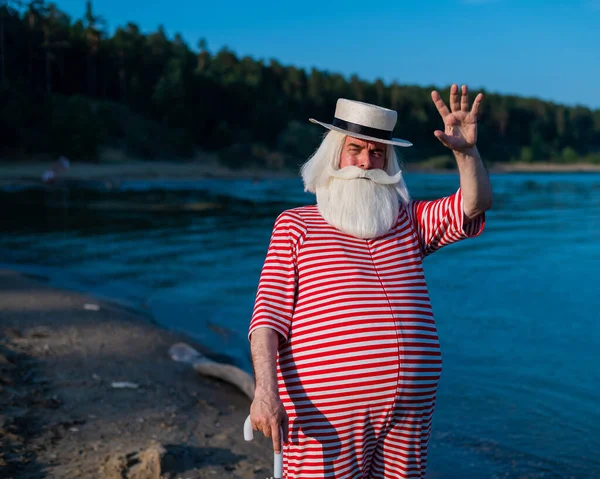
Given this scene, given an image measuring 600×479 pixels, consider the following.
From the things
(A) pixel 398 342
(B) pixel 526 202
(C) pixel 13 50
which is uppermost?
(C) pixel 13 50

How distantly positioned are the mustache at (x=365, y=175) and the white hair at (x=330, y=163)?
0.04 metres

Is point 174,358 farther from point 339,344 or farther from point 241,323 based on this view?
point 339,344

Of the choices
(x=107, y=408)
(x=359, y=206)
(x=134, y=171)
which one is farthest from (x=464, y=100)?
(x=134, y=171)

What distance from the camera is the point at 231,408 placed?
545 centimetres

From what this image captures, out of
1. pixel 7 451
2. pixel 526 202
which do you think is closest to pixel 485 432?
pixel 7 451

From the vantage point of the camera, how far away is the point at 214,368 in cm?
612

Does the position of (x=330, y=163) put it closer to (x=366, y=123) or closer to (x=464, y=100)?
(x=366, y=123)

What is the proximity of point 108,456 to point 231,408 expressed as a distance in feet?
4.92

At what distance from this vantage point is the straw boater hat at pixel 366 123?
2.54 metres

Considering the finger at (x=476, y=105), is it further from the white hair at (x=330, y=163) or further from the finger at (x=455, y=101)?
the white hair at (x=330, y=163)

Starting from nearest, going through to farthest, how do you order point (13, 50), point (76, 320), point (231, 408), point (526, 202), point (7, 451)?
point (7, 451)
point (231, 408)
point (76, 320)
point (526, 202)
point (13, 50)

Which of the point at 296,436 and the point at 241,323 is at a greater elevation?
the point at 296,436

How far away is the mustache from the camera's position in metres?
2.56

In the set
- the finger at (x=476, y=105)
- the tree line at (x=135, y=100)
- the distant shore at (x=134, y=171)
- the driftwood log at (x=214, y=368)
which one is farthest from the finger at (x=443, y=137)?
the tree line at (x=135, y=100)
